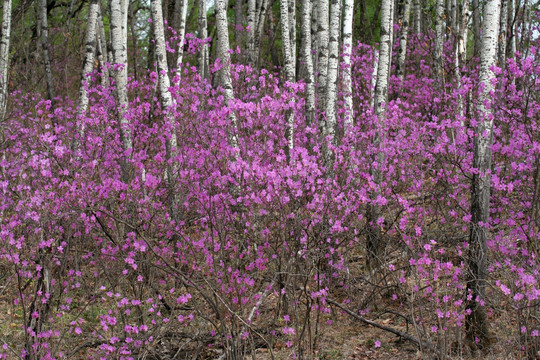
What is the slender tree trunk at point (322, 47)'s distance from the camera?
7625 mm

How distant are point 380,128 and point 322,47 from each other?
1.65 metres

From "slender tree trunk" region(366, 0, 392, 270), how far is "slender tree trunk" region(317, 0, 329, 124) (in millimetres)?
751

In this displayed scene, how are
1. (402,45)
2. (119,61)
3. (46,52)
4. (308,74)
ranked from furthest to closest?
(46,52) → (402,45) → (308,74) → (119,61)

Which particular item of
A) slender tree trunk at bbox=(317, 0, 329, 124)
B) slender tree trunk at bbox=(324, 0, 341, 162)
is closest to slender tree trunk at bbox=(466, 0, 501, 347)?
slender tree trunk at bbox=(324, 0, 341, 162)

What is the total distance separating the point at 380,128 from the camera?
6.88 m

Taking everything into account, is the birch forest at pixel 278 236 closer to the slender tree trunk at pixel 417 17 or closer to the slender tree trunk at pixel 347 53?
the slender tree trunk at pixel 347 53

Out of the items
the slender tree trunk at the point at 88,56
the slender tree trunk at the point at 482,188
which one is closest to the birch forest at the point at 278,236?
the slender tree trunk at the point at 482,188

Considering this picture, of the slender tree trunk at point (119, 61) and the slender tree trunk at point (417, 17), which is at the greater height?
the slender tree trunk at point (417, 17)

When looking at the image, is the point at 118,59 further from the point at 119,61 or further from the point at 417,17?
the point at 417,17

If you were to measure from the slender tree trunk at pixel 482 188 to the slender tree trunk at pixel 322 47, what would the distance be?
2.84 meters

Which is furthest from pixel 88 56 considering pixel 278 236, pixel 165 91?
pixel 278 236

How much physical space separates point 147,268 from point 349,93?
13.0ft

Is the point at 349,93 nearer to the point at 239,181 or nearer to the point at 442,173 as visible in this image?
the point at 442,173

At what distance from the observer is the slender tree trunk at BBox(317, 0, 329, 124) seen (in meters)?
7.62
